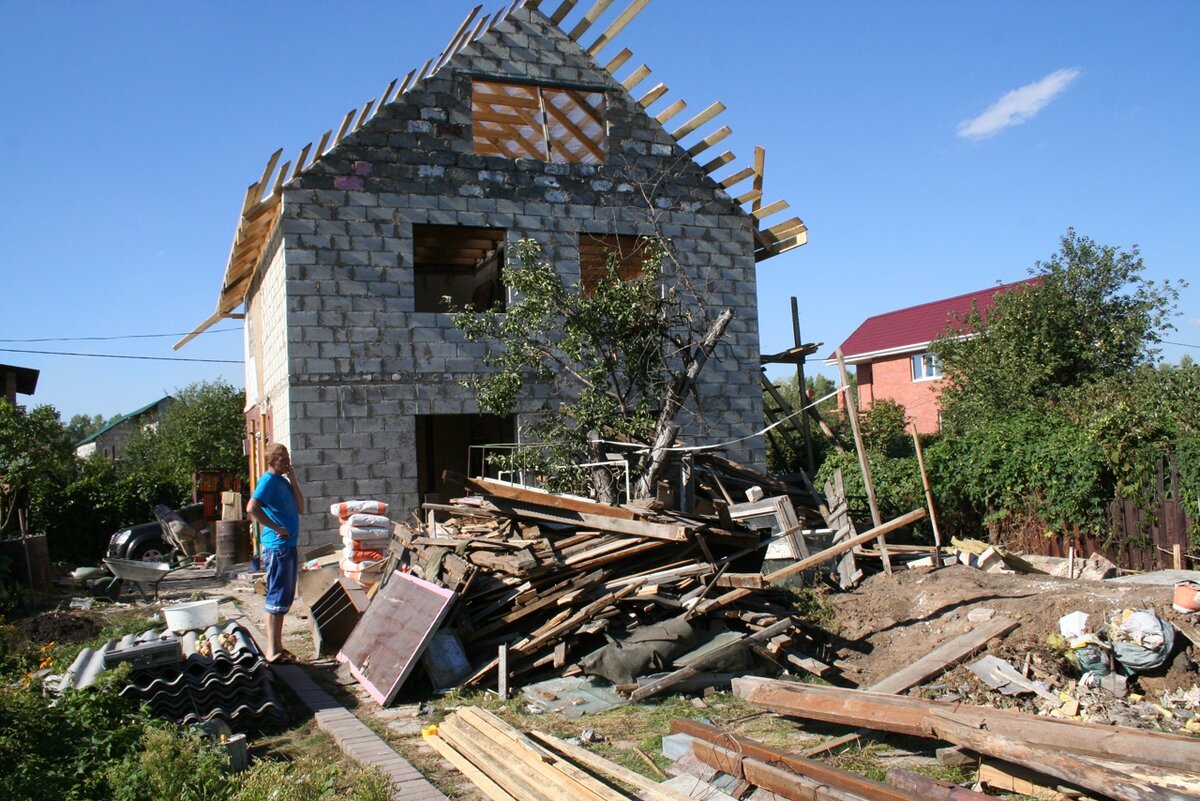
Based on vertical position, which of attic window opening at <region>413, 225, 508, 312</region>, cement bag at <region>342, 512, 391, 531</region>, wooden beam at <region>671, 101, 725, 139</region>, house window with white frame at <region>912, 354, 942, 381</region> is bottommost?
cement bag at <region>342, 512, 391, 531</region>

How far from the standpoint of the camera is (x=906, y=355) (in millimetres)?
31453

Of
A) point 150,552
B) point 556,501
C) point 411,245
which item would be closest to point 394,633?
point 556,501

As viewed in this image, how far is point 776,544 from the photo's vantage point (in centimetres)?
1047

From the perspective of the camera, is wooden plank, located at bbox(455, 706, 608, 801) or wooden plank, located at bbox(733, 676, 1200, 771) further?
wooden plank, located at bbox(455, 706, 608, 801)

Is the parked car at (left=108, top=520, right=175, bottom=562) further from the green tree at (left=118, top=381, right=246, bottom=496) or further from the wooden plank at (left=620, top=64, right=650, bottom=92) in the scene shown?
the wooden plank at (left=620, top=64, right=650, bottom=92)

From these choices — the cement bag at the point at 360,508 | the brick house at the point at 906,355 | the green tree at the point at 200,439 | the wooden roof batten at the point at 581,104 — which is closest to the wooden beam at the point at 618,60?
the wooden roof batten at the point at 581,104

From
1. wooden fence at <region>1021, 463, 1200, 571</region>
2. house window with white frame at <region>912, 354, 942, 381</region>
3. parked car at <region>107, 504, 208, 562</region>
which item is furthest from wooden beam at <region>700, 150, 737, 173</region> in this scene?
house window with white frame at <region>912, 354, 942, 381</region>

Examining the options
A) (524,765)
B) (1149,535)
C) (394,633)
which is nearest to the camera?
(524,765)

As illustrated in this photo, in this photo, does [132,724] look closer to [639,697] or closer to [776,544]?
[639,697]

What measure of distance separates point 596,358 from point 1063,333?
1223 centimetres

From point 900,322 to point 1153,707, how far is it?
1093 inches

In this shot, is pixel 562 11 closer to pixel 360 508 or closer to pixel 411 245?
pixel 411 245

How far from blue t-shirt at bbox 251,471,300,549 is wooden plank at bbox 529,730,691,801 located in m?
3.25

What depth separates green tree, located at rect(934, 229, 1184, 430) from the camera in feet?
63.3
